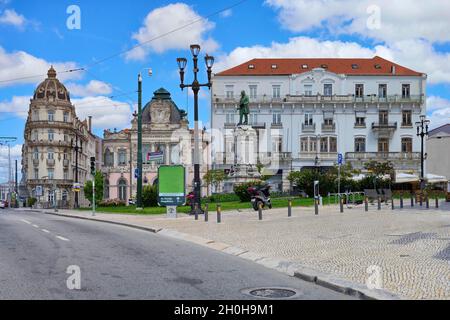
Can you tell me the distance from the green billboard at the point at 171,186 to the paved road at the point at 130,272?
11866mm

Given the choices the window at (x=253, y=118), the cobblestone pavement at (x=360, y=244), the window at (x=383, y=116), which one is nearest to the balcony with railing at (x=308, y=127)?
the window at (x=253, y=118)

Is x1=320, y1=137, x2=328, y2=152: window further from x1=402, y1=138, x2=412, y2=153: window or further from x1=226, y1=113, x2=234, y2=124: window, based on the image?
x1=226, y1=113, x2=234, y2=124: window

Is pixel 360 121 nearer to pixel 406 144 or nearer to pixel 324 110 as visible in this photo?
pixel 324 110

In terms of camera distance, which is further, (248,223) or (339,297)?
(248,223)

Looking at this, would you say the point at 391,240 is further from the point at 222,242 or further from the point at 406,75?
the point at 406,75

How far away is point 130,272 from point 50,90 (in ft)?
299

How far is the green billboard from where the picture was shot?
29.4 meters

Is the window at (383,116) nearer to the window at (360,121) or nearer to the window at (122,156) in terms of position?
the window at (360,121)

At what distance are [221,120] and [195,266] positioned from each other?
66.5m

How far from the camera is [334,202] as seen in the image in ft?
129

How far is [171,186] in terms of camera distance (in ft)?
98.4

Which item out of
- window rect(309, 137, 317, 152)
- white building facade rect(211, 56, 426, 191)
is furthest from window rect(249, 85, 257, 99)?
window rect(309, 137, 317, 152)

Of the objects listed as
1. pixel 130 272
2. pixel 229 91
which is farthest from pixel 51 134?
pixel 130 272
